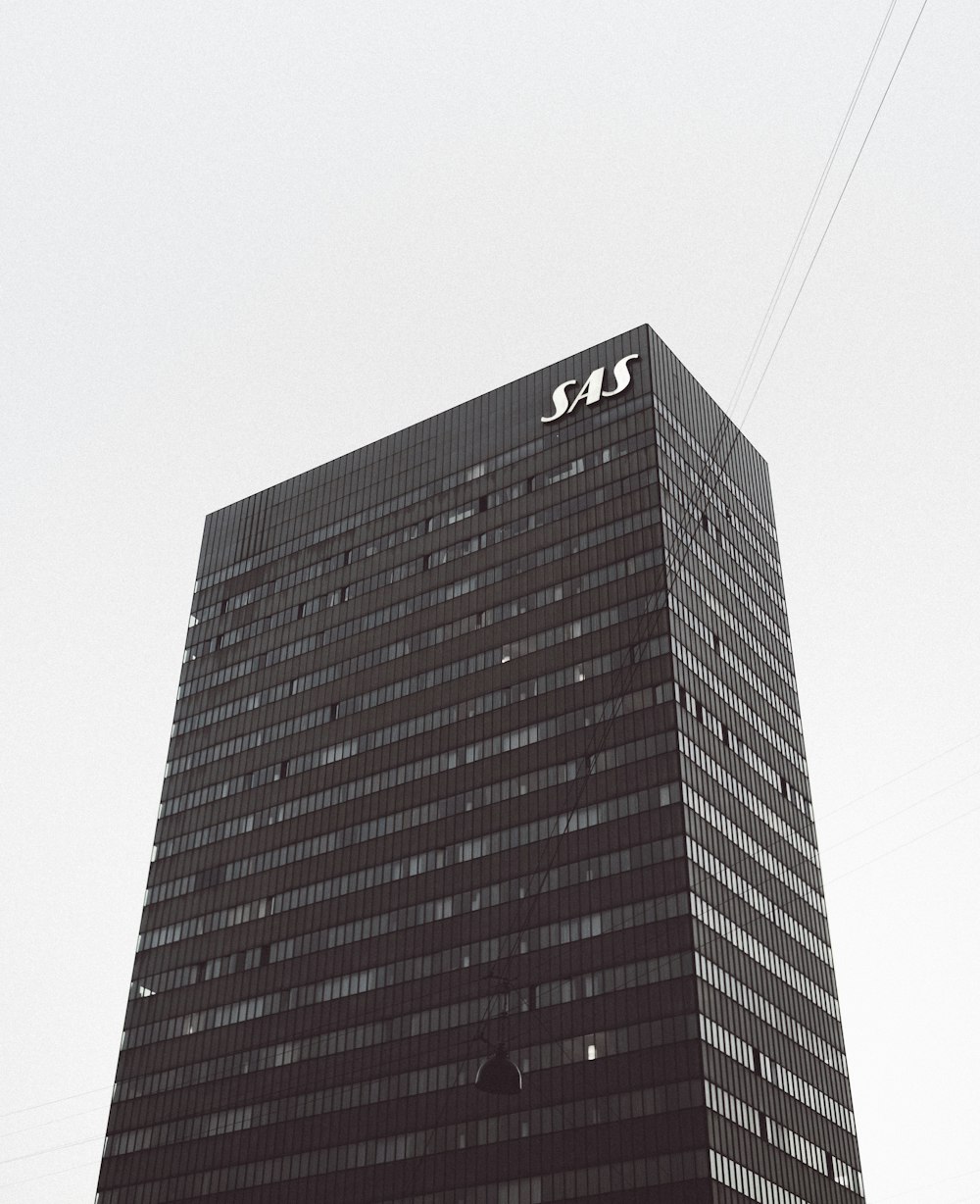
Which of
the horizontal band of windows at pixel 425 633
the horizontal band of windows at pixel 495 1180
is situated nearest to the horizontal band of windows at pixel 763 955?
the horizontal band of windows at pixel 495 1180

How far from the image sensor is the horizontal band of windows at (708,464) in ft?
461

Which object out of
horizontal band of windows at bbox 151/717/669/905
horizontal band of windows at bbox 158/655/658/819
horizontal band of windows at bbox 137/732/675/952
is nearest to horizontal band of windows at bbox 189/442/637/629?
horizontal band of windows at bbox 158/655/658/819

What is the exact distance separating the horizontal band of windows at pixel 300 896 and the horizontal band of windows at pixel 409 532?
1170 inches

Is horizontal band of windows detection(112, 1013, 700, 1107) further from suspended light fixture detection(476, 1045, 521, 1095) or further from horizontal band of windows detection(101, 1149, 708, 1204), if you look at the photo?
suspended light fixture detection(476, 1045, 521, 1095)

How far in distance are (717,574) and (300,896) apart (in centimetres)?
5246

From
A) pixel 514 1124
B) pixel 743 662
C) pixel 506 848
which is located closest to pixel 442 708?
pixel 506 848

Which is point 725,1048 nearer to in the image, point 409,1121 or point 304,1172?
point 409,1121

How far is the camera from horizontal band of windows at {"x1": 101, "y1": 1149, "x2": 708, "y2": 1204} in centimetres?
9806

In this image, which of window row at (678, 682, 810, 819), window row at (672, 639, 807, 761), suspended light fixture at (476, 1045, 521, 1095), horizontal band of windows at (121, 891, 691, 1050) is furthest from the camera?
window row at (672, 639, 807, 761)

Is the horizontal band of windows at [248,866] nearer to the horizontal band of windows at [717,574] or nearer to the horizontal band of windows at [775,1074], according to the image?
the horizontal band of windows at [775,1074]

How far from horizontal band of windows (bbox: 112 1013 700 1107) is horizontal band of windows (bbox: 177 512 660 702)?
39.7 m

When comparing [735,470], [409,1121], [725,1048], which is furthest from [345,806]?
[735,470]

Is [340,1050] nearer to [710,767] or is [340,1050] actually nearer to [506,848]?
[506,848]

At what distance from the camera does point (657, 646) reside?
122m
